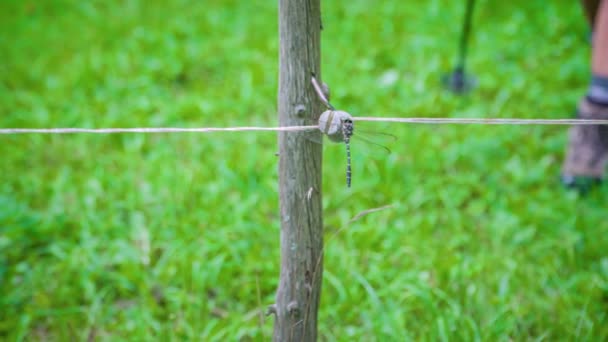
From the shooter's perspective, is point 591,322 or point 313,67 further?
point 591,322

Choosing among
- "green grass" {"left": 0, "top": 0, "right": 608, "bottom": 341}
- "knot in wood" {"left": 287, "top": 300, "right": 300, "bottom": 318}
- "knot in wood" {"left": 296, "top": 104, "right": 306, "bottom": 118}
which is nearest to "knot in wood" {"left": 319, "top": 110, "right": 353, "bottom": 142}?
"knot in wood" {"left": 296, "top": 104, "right": 306, "bottom": 118}

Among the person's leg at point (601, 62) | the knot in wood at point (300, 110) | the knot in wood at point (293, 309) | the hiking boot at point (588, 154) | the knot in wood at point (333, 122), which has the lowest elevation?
the knot in wood at point (293, 309)

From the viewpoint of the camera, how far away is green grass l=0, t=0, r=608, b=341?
189 centimetres

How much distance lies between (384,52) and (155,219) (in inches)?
85.2

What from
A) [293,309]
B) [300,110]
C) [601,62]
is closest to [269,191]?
[293,309]

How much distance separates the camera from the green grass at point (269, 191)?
189cm

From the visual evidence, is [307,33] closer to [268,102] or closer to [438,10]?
[268,102]

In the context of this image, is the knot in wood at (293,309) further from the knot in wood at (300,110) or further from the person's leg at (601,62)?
the person's leg at (601,62)

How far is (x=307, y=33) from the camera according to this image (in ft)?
3.67

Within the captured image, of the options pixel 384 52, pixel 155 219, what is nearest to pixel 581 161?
pixel 384 52

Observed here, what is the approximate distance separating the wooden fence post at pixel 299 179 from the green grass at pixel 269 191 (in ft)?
0.37

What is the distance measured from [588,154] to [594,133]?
4.2 inches

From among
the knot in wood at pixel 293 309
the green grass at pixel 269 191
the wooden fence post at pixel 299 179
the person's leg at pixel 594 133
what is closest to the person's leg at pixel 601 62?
the person's leg at pixel 594 133

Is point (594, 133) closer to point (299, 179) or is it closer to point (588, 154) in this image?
point (588, 154)
